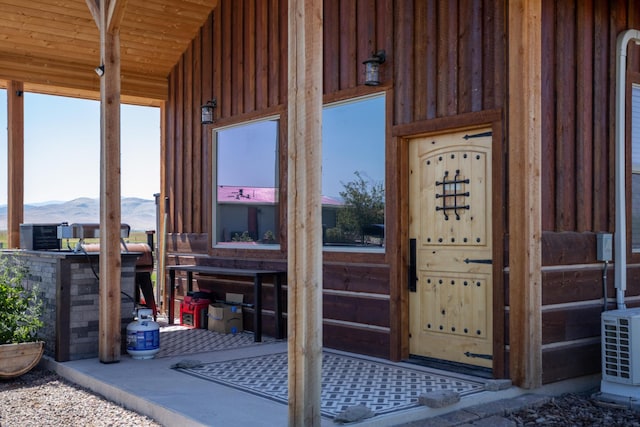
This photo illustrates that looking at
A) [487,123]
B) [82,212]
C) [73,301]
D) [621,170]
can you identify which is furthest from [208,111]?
[82,212]

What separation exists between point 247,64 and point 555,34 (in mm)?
3432

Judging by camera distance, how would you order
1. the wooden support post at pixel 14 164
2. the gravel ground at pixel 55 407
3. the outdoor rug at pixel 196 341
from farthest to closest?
the wooden support post at pixel 14 164
the outdoor rug at pixel 196 341
the gravel ground at pixel 55 407

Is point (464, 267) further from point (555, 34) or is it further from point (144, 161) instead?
point (144, 161)

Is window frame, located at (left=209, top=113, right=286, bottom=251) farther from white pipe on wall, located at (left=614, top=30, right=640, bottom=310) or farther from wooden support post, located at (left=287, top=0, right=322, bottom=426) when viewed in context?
wooden support post, located at (left=287, top=0, right=322, bottom=426)

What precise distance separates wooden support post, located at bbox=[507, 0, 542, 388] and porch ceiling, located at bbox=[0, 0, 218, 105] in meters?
4.35

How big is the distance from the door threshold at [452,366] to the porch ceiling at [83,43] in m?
4.78

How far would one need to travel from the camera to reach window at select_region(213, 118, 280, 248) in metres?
6.84

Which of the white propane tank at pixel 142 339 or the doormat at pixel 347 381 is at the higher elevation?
the white propane tank at pixel 142 339

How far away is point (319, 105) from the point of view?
136 inches

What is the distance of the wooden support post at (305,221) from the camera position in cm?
338

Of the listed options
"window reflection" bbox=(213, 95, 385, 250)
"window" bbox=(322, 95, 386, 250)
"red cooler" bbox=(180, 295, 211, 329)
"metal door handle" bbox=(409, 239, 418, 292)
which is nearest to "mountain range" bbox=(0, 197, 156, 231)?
"red cooler" bbox=(180, 295, 211, 329)

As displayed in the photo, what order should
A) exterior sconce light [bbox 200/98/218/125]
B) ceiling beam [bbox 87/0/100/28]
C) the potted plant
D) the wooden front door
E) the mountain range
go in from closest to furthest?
the wooden front door, the potted plant, ceiling beam [bbox 87/0/100/28], exterior sconce light [bbox 200/98/218/125], the mountain range

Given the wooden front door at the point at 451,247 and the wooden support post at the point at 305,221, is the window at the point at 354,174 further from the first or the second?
the wooden support post at the point at 305,221

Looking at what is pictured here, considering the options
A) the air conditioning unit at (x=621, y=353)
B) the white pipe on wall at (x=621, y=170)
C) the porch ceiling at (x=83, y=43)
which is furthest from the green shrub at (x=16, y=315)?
the white pipe on wall at (x=621, y=170)
